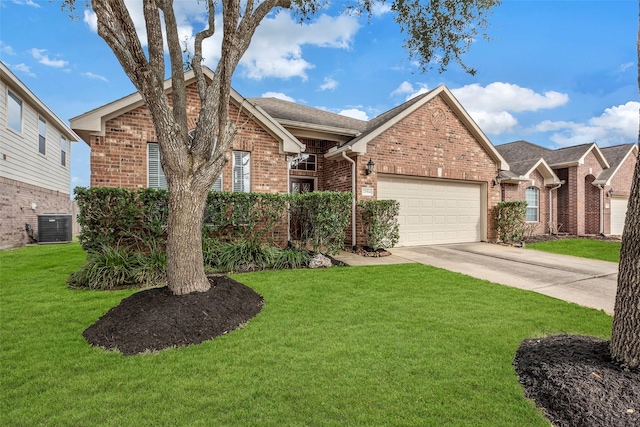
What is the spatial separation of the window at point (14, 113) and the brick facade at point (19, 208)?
2182mm

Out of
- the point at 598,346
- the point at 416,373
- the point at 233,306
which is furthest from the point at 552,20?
the point at 233,306

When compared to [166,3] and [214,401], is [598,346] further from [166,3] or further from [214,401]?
[166,3]

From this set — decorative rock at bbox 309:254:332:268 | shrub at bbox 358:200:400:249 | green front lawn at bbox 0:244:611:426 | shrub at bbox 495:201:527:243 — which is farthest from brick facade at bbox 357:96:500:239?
green front lawn at bbox 0:244:611:426

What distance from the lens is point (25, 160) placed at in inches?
499

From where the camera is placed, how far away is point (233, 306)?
13.6 ft

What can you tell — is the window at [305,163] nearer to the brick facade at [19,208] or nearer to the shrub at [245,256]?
the shrub at [245,256]

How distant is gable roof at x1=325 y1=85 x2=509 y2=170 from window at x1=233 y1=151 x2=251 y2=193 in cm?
298

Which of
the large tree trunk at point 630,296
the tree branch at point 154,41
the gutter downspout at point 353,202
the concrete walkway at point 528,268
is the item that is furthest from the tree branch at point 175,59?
the gutter downspout at point 353,202

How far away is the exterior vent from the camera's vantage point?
13258mm

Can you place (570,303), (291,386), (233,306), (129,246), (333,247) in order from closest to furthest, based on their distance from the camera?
(291,386)
(233,306)
(570,303)
(129,246)
(333,247)

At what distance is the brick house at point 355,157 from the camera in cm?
792

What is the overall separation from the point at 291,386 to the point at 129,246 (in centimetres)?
611

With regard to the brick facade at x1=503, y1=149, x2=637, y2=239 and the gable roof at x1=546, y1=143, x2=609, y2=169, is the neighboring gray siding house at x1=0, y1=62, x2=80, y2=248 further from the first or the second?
the gable roof at x1=546, y1=143, x2=609, y2=169

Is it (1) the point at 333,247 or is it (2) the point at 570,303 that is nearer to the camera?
(2) the point at 570,303
